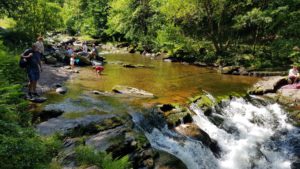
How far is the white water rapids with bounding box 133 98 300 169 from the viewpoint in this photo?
12977mm

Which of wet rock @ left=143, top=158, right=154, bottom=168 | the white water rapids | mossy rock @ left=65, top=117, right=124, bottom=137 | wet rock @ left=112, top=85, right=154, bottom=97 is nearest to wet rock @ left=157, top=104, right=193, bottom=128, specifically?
the white water rapids

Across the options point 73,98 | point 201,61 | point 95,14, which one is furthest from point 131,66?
point 95,14

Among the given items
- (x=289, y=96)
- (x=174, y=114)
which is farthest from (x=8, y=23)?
(x=289, y=96)

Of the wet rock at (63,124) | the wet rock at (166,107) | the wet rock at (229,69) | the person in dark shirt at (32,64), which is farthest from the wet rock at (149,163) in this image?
the wet rock at (229,69)

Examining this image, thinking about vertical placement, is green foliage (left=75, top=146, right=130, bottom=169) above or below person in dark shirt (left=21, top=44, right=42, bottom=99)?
below

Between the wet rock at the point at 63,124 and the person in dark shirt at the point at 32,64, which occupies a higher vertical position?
the person in dark shirt at the point at 32,64

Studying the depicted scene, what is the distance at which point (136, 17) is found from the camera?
50.5 m

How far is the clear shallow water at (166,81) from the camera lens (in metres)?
19.6

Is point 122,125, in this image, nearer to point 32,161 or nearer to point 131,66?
point 32,161

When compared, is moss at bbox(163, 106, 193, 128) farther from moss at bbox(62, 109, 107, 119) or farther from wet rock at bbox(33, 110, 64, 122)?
wet rock at bbox(33, 110, 64, 122)

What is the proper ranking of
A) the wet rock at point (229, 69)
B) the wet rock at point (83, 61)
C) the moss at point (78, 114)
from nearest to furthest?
the moss at point (78, 114), the wet rock at point (83, 61), the wet rock at point (229, 69)

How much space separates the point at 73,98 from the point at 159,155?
20.7ft

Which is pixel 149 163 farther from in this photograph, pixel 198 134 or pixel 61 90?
pixel 61 90

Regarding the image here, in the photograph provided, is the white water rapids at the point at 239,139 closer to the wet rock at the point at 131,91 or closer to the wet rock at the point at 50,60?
the wet rock at the point at 131,91
